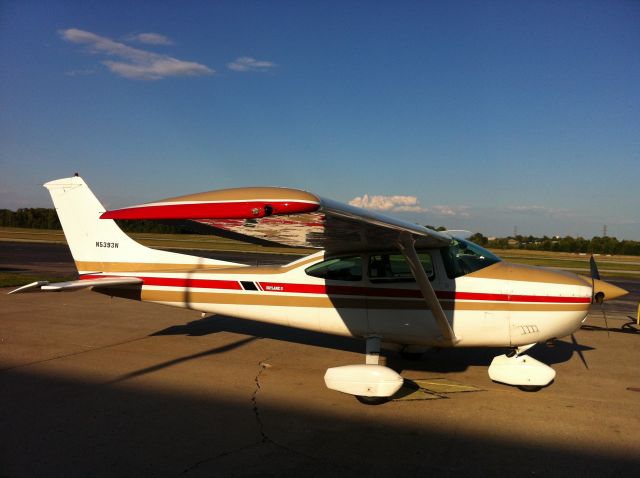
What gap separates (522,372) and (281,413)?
10.0ft

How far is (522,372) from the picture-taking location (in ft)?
19.0

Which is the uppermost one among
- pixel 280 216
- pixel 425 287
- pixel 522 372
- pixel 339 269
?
pixel 280 216

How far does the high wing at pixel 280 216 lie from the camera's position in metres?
3.25

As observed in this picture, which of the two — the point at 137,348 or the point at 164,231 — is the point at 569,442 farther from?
the point at 164,231

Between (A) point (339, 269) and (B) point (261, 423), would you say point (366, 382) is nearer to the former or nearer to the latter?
(B) point (261, 423)

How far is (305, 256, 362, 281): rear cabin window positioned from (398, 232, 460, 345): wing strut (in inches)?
38.0

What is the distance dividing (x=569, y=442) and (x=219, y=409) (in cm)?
356

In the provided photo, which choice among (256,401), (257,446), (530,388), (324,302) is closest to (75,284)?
(256,401)

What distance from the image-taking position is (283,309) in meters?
6.83

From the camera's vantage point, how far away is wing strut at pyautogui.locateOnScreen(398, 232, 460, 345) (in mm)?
Answer: 5359

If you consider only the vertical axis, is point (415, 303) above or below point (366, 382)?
above

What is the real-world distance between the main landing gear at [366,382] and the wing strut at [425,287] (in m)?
0.94

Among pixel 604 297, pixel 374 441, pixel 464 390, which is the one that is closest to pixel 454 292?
pixel 464 390

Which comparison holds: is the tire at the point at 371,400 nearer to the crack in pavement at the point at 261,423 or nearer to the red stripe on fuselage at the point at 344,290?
the crack in pavement at the point at 261,423
